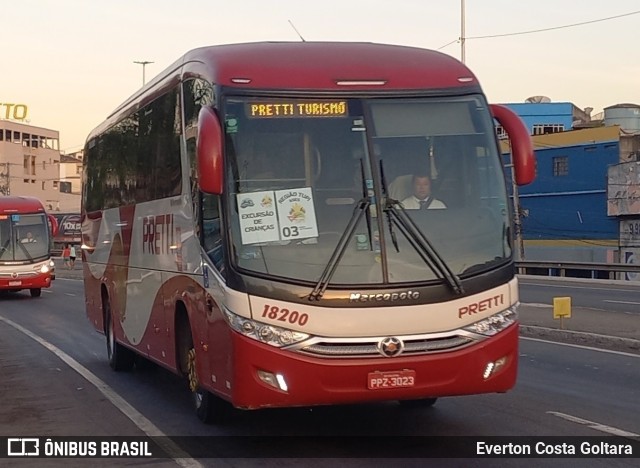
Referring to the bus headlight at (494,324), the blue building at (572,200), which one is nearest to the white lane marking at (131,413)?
the bus headlight at (494,324)

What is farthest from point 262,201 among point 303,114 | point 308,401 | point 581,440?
point 581,440

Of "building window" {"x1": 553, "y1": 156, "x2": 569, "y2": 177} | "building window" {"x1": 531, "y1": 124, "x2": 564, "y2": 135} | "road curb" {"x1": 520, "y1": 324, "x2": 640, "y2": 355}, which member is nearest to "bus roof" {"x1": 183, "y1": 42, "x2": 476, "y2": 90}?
"road curb" {"x1": 520, "y1": 324, "x2": 640, "y2": 355}

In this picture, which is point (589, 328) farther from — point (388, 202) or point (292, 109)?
point (292, 109)

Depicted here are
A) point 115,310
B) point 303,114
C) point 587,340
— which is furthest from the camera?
point 587,340

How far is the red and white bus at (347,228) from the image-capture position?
24.7 ft

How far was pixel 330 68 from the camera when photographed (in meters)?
8.23

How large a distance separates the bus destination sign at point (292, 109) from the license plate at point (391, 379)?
2079mm

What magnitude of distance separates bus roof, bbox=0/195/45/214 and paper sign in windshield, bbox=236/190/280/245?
1045 inches

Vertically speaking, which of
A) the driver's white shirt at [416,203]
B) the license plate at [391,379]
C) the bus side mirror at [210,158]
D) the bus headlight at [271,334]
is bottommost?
the license plate at [391,379]

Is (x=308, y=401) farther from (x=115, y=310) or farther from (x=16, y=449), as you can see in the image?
(x=115, y=310)

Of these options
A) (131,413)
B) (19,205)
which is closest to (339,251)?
(131,413)

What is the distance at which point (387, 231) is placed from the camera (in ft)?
25.3

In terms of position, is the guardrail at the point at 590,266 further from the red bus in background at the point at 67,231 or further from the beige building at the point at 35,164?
the beige building at the point at 35,164

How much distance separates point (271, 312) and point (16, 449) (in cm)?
286
